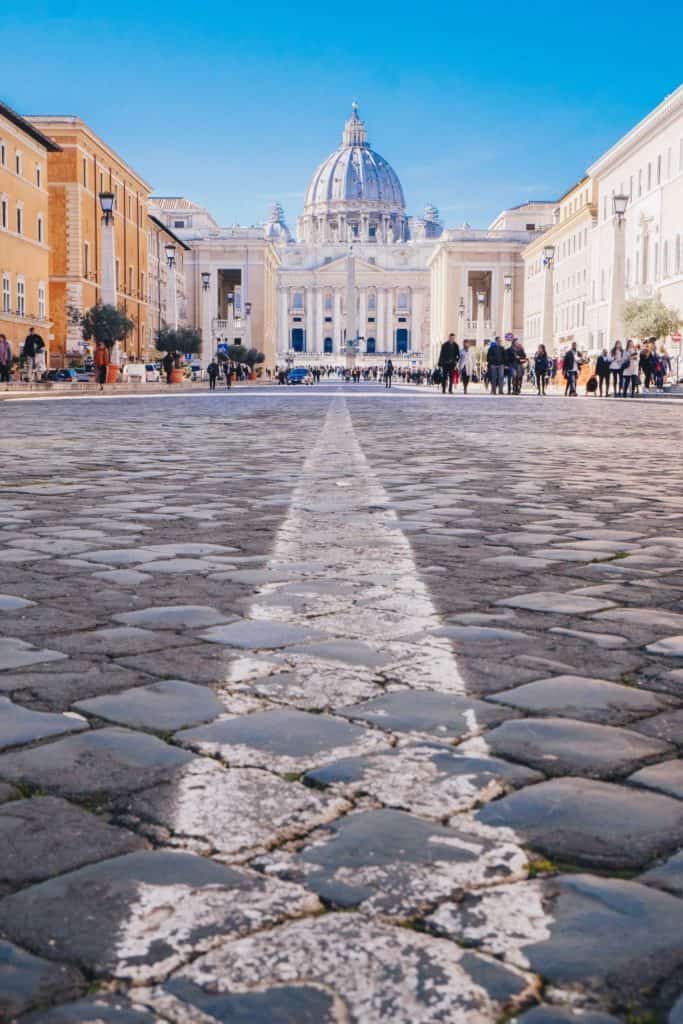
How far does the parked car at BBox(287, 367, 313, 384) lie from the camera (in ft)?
312

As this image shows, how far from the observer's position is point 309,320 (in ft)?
604

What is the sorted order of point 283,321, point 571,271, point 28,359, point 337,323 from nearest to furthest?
point 28,359
point 571,271
point 337,323
point 283,321

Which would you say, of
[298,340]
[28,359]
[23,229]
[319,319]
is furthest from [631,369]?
[298,340]

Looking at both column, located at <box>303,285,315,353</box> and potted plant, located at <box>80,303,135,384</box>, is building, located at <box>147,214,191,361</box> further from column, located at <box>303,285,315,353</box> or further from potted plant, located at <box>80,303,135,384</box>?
column, located at <box>303,285,315,353</box>

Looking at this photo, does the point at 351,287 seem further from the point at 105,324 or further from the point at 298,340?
the point at 105,324

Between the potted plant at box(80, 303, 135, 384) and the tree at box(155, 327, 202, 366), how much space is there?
13.6 m

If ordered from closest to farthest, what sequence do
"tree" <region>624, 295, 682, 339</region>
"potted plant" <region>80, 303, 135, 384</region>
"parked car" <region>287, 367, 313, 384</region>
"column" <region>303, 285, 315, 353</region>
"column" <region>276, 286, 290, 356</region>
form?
"tree" <region>624, 295, 682, 339</region> < "potted plant" <region>80, 303, 135, 384</region> < "parked car" <region>287, 367, 313, 384</region> < "column" <region>303, 285, 315, 353</region> < "column" <region>276, 286, 290, 356</region>

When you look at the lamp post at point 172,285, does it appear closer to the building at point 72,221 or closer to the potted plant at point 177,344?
the potted plant at point 177,344

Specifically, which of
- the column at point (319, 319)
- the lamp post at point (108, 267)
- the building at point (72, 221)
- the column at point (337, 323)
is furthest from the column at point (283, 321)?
the lamp post at point (108, 267)

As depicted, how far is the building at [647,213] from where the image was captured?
5634cm

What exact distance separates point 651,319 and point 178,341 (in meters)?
33.8

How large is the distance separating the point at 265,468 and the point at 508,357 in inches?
1205

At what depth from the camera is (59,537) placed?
621cm

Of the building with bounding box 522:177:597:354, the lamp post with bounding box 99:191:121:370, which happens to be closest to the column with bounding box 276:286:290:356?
the building with bounding box 522:177:597:354
